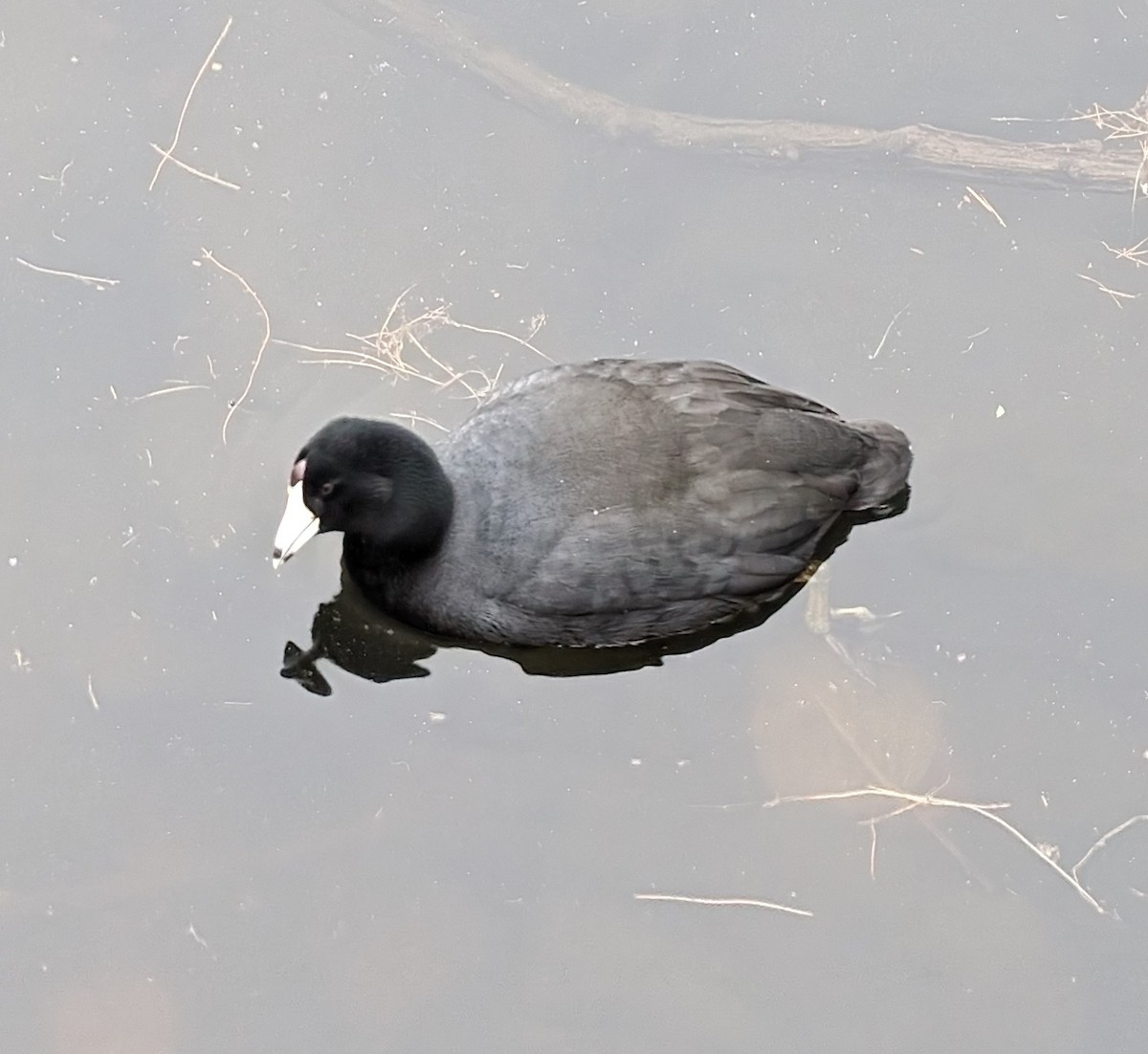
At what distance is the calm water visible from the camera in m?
4.22

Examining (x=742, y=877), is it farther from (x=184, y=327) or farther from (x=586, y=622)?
(x=184, y=327)

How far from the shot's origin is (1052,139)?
5457 millimetres

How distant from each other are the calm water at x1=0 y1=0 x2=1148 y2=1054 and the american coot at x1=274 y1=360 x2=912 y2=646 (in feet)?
1.05

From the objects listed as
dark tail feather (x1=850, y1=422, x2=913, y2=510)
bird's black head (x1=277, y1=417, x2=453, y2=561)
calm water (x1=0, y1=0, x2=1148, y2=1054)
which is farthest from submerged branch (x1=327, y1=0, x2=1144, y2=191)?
bird's black head (x1=277, y1=417, x2=453, y2=561)

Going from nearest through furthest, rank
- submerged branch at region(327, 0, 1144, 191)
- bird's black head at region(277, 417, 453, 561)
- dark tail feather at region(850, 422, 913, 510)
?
bird's black head at region(277, 417, 453, 561)
dark tail feather at region(850, 422, 913, 510)
submerged branch at region(327, 0, 1144, 191)

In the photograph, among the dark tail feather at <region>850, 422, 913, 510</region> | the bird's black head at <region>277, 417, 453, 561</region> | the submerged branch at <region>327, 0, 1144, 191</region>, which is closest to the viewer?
the bird's black head at <region>277, 417, 453, 561</region>

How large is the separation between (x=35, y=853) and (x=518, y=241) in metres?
2.43

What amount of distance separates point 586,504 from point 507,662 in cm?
64

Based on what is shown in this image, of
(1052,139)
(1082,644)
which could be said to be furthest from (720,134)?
(1082,644)

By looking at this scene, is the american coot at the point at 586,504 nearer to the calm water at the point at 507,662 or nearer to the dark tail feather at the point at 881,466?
the dark tail feather at the point at 881,466

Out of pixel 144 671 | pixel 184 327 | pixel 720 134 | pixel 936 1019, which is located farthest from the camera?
pixel 720 134

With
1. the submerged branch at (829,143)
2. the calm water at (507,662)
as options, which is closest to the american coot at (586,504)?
the calm water at (507,662)

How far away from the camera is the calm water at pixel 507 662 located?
13.9ft

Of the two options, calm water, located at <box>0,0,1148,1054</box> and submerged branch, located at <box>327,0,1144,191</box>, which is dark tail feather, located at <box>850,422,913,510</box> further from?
submerged branch, located at <box>327,0,1144,191</box>
